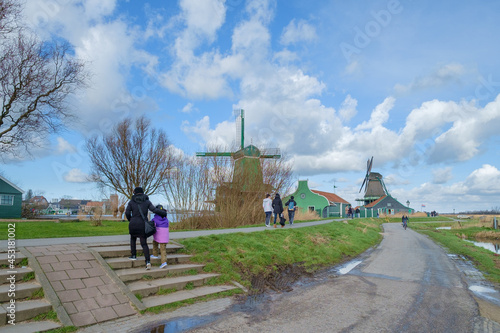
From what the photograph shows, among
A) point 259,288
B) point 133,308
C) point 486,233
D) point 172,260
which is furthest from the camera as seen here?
point 486,233

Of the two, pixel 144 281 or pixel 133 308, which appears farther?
pixel 144 281

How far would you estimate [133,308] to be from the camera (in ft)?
18.3

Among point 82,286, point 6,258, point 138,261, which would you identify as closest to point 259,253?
point 138,261

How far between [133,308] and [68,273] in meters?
1.54

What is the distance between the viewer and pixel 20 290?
5184 mm

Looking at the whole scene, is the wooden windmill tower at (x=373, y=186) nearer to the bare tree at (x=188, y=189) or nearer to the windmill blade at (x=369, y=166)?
the windmill blade at (x=369, y=166)

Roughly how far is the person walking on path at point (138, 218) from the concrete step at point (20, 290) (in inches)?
79.6

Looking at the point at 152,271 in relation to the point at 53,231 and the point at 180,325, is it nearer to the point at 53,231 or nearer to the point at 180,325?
the point at 180,325

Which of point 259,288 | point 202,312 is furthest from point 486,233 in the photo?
point 202,312

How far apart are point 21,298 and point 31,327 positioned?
2.70ft

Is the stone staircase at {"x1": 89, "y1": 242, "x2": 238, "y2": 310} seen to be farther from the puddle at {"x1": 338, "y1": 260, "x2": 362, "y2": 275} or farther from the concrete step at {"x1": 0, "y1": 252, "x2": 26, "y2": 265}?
the puddle at {"x1": 338, "y1": 260, "x2": 362, "y2": 275}

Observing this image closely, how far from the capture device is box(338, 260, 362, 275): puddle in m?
9.77

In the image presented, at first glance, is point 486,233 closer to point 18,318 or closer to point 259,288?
point 259,288

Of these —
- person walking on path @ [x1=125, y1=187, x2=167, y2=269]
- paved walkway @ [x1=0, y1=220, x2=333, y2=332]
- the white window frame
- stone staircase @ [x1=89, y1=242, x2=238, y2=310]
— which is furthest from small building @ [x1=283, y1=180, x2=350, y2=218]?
paved walkway @ [x1=0, y1=220, x2=333, y2=332]
